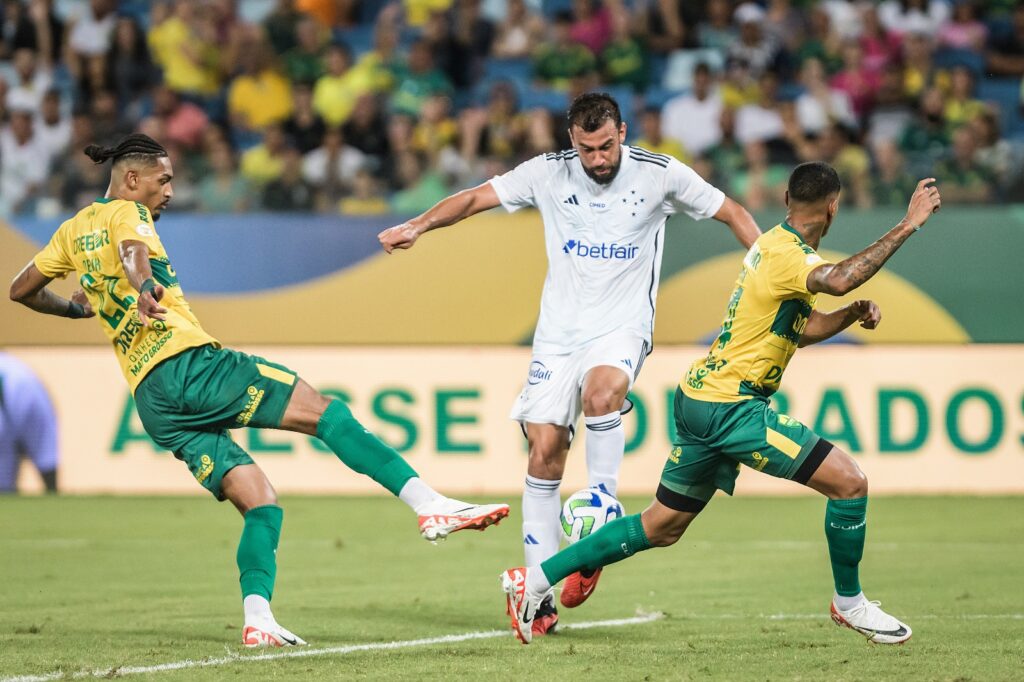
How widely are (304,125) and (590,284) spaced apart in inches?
332

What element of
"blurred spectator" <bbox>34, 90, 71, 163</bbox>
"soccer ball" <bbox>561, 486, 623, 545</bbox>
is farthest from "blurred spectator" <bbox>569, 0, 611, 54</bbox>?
"soccer ball" <bbox>561, 486, 623, 545</bbox>

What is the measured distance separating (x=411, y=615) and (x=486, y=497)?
16.8ft

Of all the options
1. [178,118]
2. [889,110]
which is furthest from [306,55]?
[889,110]

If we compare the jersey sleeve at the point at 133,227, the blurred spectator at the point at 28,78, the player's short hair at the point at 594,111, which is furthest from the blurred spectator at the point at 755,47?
the jersey sleeve at the point at 133,227

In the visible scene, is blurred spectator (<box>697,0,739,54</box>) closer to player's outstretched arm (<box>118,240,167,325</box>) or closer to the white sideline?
the white sideline

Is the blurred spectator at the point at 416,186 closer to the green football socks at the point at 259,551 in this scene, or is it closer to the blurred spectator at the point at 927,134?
the blurred spectator at the point at 927,134

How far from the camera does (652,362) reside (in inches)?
506

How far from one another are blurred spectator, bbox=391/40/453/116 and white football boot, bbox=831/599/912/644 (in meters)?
9.74

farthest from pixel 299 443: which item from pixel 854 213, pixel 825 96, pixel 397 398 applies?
pixel 825 96

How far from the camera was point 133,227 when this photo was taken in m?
6.62

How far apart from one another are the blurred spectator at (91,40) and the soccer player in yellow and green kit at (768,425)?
37.3ft

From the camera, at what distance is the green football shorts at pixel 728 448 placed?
636 cm

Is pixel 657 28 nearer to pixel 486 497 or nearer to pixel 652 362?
pixel 652 362

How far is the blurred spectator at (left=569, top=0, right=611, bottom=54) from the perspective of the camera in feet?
52.6
